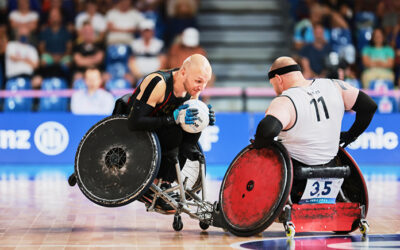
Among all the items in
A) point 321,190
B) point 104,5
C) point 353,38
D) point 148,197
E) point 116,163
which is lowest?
point 148,197

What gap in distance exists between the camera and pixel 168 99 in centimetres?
716

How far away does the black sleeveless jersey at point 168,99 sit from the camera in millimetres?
7129

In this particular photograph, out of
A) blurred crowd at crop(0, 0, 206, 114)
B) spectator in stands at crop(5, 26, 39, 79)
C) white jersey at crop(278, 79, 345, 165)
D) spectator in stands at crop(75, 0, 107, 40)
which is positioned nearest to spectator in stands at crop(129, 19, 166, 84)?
blurred crowd at crop(0, 0, 206, 114)

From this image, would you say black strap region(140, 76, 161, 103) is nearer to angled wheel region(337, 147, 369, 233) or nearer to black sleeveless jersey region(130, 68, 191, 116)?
black sleeveless jersey region(130, 68, 191, 116)

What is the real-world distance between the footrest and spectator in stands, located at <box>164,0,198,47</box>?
31.1 ft

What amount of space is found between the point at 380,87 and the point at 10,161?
7372 millimetres

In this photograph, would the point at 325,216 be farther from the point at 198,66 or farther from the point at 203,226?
the point at 198,66

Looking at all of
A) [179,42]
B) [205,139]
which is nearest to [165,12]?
[179,42]

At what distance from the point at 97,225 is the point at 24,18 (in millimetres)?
9334

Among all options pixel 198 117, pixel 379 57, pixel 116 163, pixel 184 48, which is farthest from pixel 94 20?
pixel 198 117

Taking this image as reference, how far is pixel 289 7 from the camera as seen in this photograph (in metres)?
17.5

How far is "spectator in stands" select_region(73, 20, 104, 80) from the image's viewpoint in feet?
50.4

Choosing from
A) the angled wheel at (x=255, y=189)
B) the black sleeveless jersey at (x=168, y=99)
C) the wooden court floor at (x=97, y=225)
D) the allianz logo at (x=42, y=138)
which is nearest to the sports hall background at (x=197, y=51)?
the allianz logo at (x=42, y=138)

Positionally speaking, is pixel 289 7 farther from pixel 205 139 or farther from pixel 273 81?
pixel 273 81
